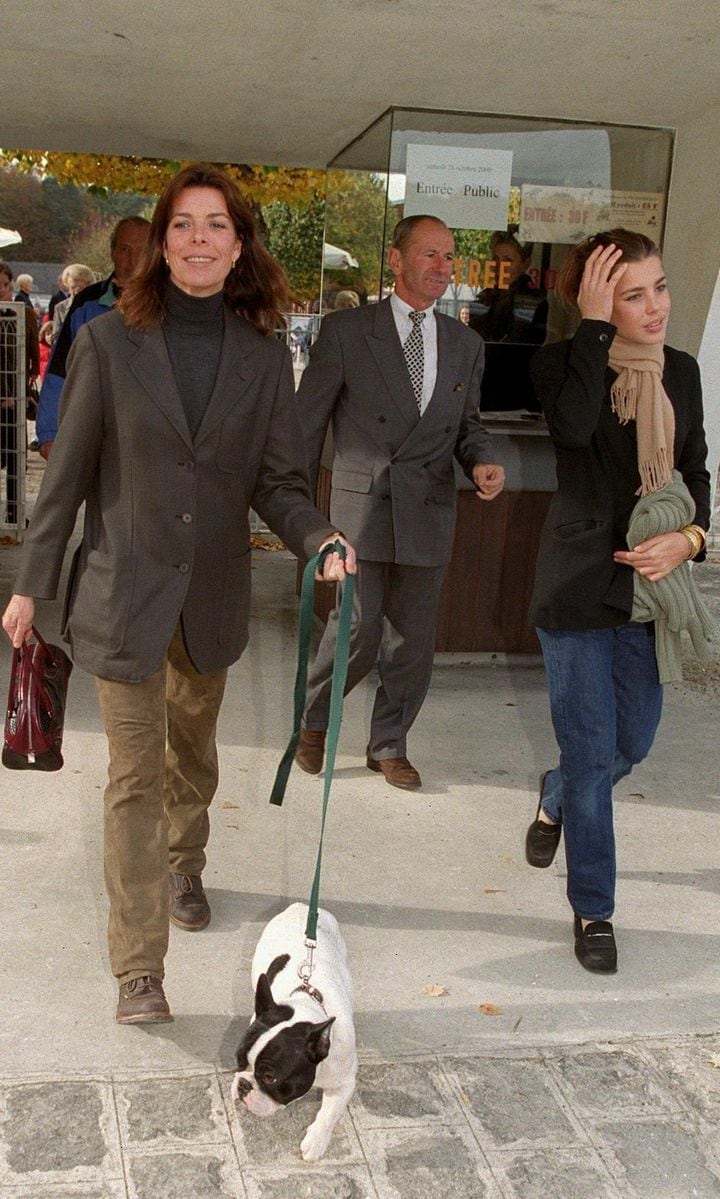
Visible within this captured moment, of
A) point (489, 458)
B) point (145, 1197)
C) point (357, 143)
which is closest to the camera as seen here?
point (145, 1197)

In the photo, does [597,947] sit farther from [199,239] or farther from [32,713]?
[199,239]

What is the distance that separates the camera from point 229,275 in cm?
368

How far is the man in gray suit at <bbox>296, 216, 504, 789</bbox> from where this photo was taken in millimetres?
5293

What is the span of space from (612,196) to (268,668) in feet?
10.1

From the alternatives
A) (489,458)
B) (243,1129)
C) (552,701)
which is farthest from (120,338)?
(489,458)

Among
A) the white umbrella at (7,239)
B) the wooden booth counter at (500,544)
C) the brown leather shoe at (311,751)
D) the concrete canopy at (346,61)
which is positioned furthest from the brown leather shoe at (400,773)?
the white umbrella at (7,239)

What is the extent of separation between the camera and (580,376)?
3781 millimetres

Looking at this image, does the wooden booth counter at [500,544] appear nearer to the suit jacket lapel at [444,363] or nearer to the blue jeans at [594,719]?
the suit jacket lapel at [444,363]

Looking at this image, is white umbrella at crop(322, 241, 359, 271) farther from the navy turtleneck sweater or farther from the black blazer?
the navy turtleneck sweater

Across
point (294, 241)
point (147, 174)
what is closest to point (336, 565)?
point (147, 174)

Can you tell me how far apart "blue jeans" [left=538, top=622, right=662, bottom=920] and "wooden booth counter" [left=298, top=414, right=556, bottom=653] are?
3.00 m

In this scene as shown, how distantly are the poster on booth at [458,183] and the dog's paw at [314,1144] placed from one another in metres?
4.96

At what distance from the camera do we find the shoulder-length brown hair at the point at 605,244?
3.80 m

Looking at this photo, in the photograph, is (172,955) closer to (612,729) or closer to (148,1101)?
(148,1101)
